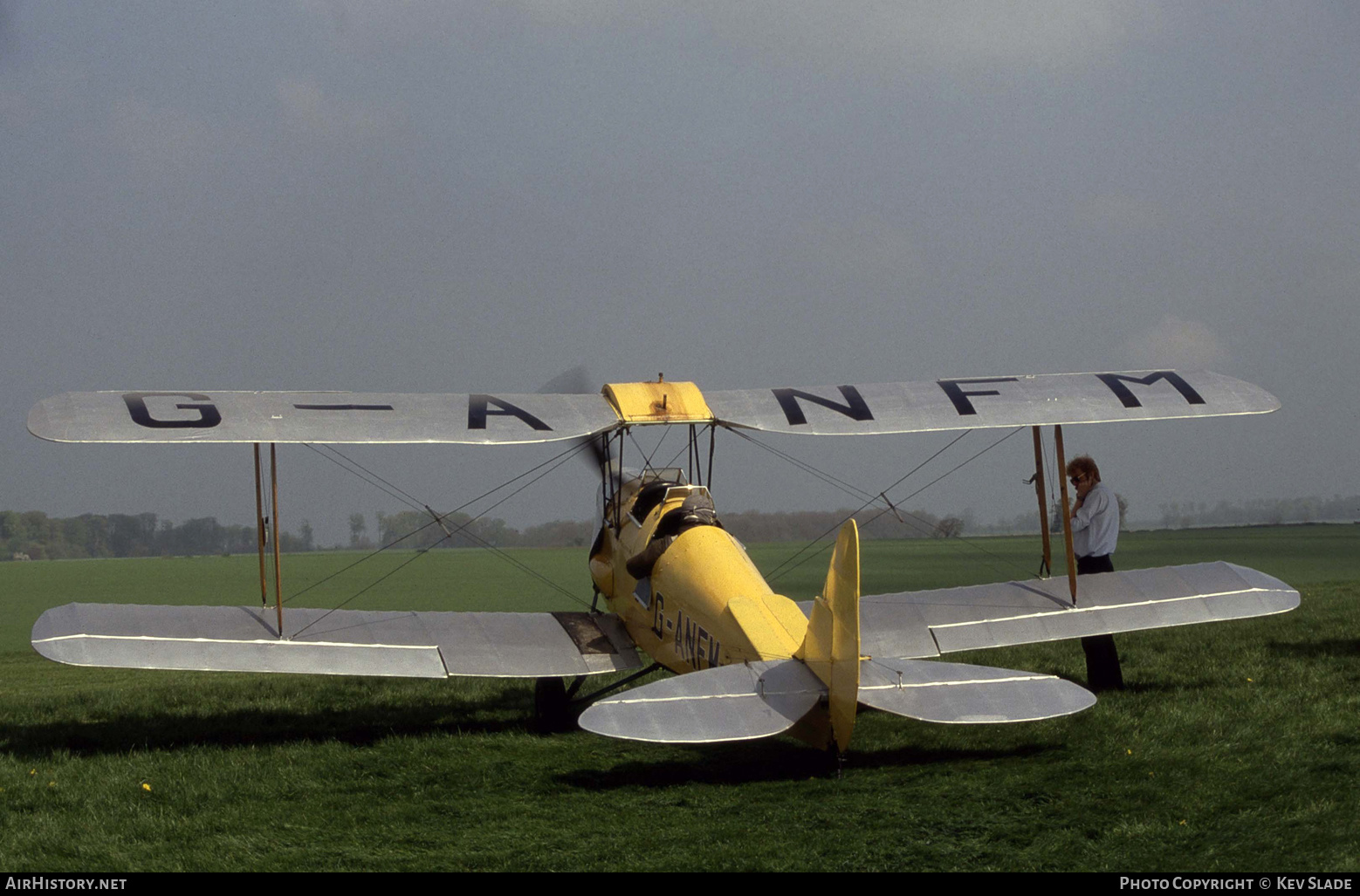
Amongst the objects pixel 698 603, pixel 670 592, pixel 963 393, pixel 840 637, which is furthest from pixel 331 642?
pixel 963 393

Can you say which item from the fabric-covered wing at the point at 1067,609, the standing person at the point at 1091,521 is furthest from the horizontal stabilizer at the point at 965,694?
the standing person at the point at 1091,521

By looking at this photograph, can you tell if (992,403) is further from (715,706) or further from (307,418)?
(307,418)

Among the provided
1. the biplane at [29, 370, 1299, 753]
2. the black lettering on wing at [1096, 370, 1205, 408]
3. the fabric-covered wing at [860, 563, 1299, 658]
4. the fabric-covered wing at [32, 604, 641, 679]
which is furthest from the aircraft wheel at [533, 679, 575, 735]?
the black lettering on wing at [1096, 370, 1205, 408]

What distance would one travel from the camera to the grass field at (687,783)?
4648 millimetres

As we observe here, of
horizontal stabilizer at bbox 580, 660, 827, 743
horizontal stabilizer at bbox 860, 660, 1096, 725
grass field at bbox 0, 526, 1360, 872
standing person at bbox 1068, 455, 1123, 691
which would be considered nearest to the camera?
grass field at bbox 0, 526, 1360, 872

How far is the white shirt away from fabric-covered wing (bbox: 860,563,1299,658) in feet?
0.81

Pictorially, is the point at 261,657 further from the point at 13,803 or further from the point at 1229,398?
the point at 1229,398

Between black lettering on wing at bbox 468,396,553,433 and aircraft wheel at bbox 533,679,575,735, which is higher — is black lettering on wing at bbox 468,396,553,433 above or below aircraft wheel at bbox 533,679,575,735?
above

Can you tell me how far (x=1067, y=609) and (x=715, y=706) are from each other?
12.0 ft

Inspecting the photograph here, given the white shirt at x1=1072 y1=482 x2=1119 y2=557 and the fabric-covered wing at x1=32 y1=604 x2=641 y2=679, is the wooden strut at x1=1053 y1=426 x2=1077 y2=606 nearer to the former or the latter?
the white shirt at x1=1072 y1=482 x2=1119 y2=557

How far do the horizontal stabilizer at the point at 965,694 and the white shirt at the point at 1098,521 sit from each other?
300 centimetres

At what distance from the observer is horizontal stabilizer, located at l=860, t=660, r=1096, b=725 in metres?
5.38

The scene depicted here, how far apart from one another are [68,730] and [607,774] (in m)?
4.29
